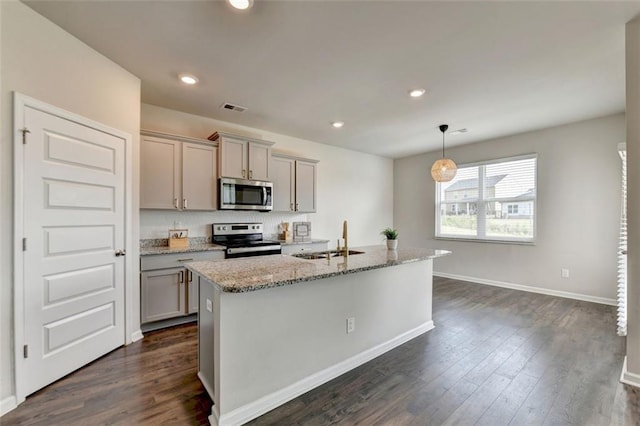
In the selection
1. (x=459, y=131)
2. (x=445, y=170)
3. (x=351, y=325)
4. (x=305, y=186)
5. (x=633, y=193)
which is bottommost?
(x=351, y=325)

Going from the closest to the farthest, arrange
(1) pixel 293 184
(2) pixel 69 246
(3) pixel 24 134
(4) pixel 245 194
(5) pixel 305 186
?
(3) pixel 24 134 < (2) pixel 69 246 < (4) pixel 245 194 < (1) pixel 293 184 < (5) pixel 305 186

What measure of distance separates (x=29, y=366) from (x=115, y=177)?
156 centimetres

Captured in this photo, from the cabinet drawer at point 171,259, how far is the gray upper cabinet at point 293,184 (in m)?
1.33

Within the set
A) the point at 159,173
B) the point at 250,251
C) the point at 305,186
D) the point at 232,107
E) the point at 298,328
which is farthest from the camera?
the point at 305,186

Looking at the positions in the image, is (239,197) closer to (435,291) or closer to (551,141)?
(435,291)

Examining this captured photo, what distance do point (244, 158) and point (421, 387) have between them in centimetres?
332

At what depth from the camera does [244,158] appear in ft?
12.9

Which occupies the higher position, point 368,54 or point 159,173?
point 368,54

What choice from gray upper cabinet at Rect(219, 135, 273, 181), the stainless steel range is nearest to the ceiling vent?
gray upper cabinet at Rect(219, 135, 273, 181)

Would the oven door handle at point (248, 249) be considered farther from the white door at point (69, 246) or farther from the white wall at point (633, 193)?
the white wall at point (633, 193)

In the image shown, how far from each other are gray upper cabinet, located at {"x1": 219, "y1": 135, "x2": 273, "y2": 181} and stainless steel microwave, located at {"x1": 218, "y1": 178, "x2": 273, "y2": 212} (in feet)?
0.28

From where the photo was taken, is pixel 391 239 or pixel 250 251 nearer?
pixel 391 239

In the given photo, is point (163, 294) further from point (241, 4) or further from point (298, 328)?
point (241, 4)

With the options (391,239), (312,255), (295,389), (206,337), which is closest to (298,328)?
(295,389)
